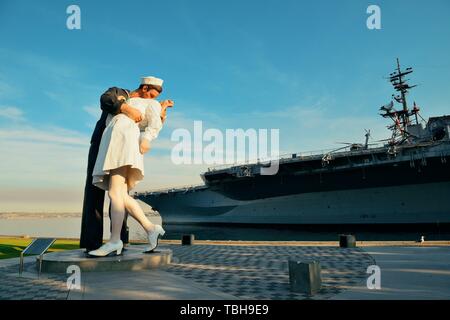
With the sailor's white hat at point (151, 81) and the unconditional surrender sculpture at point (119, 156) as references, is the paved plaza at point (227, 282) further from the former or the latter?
the sailor's white hat at point (151, 81)

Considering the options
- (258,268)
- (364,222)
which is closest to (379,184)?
(364,222)

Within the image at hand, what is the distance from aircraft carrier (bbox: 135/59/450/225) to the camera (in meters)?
27.2

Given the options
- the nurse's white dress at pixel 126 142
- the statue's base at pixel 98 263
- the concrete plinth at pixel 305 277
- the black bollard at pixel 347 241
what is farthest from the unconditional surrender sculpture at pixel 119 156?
the black bollard at pixel 347 241

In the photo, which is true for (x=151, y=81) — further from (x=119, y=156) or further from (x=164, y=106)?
(x=119, y=156)

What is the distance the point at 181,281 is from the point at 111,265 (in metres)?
1.84

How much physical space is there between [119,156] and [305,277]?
170 inches

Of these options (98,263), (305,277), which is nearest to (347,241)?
(305,277)

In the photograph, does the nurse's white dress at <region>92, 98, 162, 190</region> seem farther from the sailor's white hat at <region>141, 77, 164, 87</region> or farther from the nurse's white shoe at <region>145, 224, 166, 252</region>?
the nurse's white shoe at <region>145, 224, 166, 252</region>

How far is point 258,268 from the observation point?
7.30 metres

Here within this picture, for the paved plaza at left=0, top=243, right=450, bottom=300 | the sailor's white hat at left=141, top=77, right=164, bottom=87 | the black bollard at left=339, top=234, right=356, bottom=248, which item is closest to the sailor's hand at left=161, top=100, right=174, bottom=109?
the sailor's white hat at left=141, top=77, right=164, bottom=87

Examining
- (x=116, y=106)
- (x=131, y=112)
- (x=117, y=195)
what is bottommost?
(x=117, y=195)

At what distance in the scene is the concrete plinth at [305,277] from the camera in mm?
4770

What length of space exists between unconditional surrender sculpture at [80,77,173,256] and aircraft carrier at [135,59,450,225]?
75.9ft

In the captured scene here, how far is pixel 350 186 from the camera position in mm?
30641
